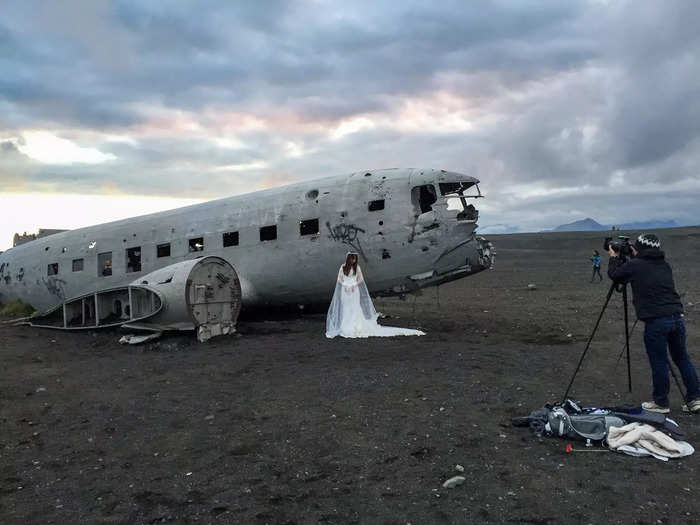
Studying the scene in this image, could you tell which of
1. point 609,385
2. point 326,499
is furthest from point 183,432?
point 609,385

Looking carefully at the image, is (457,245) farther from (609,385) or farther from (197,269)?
(197,269)

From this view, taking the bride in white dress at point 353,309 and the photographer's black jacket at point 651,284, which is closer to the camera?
the photographer's black jacket at point 651,284

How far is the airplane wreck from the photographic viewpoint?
40.3ft

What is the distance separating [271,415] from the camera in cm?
681

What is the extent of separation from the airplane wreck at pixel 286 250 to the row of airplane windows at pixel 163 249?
34 millimetres

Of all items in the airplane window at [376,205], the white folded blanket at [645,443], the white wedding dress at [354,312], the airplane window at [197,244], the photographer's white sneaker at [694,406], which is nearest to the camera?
the white folded blanket at [645,443]

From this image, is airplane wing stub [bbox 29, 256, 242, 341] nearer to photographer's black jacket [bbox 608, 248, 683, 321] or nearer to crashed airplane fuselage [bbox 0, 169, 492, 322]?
crashed airplane fuselage [bbox 0, 169, 492, 322]

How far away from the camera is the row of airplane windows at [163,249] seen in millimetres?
13453

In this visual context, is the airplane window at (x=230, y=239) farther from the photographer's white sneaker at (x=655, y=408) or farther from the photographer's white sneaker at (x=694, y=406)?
the photographer's white sneaker at (x=694, y=406)

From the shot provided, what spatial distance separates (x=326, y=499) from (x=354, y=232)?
29.2ft

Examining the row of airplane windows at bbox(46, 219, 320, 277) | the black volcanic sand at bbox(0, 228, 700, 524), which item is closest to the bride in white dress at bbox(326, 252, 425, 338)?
the black volcanic sand at bbox(0, 228, 700, 524)

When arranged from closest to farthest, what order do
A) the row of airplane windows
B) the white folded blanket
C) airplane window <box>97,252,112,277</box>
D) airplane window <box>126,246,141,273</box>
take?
the white folded blanket, the row of airplane windows, airplane window <box>126,246,141,273</box>, airplane window <box>97,252,112,277</box>

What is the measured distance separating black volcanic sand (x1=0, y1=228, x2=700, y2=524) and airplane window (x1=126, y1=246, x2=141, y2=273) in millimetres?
3908

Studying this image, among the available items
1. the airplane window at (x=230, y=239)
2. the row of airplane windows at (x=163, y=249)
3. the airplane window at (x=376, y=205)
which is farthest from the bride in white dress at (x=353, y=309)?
the airplane window at (x=230, y=239)
